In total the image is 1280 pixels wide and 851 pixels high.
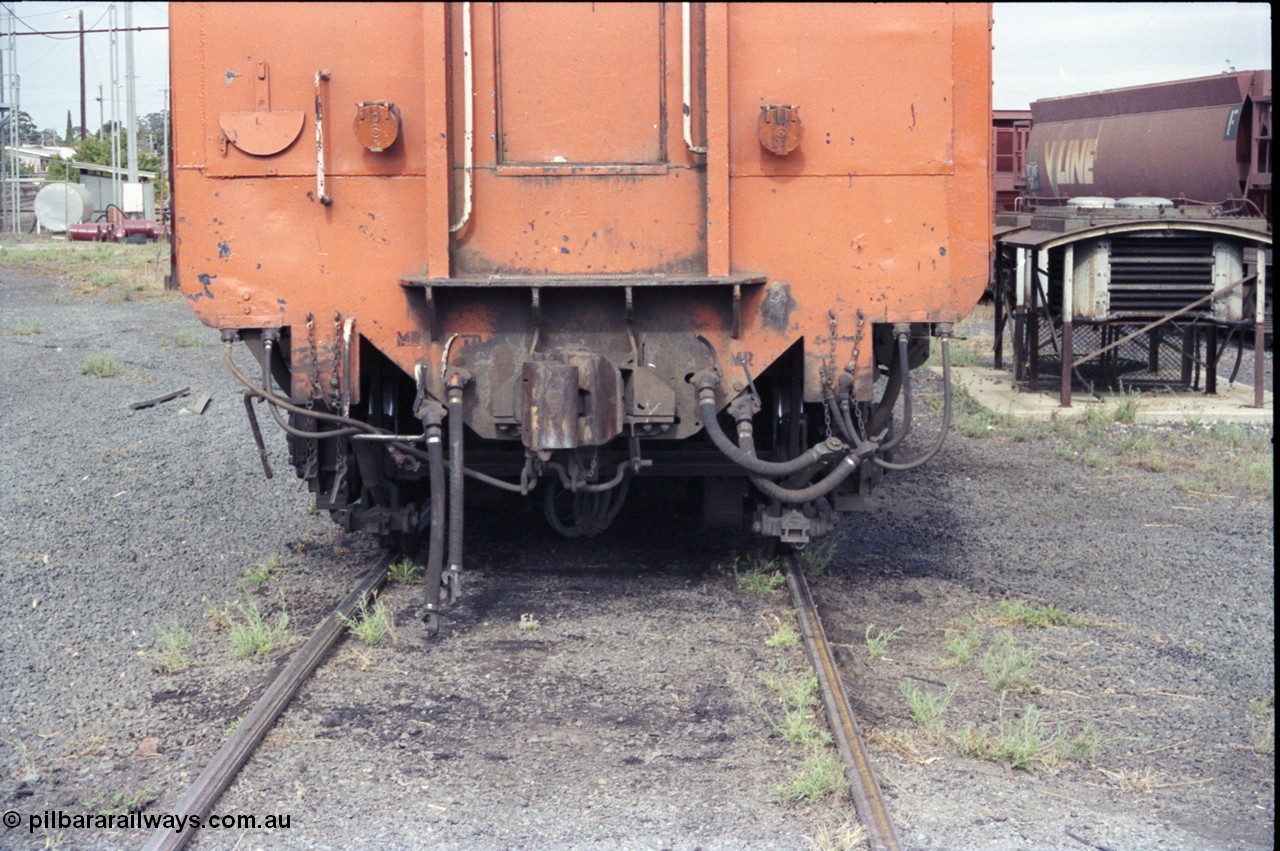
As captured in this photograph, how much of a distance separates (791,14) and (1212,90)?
1366 centimetres

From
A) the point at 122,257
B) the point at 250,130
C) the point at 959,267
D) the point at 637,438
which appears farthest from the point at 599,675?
the point at 122,257

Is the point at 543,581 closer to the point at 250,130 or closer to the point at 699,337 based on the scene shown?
the point at 699,337

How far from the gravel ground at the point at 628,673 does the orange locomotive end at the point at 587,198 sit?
880mm

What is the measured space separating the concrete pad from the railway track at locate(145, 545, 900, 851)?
691cm

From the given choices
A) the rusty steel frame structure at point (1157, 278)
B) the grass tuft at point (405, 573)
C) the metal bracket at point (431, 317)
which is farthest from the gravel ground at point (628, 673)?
the rusty steel frame structure at point (1157, 278)

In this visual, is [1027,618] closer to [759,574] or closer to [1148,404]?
[759,574]

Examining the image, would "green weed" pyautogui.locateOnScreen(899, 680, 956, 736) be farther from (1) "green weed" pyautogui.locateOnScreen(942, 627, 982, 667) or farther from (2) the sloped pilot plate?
(2) the sloped pilot plate

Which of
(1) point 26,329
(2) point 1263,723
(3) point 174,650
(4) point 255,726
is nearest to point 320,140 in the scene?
(3) point 174,650

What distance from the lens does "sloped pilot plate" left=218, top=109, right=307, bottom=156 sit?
218 inches

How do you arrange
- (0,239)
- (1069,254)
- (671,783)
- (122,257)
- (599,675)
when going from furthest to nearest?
(0,239) < (122,257) < (1069,254) < (599,675) < (671,783)

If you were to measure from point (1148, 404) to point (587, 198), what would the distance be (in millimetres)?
8676

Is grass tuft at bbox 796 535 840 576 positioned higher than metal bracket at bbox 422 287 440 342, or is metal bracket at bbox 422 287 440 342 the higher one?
metal bracket at bbox 422 287 440 342

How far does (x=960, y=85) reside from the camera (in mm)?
5559

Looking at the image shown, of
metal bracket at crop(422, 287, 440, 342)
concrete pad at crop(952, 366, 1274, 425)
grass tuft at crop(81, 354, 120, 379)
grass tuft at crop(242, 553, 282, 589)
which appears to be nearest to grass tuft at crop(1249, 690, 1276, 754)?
metal bracket at crop(422, 287, 440, 342)
